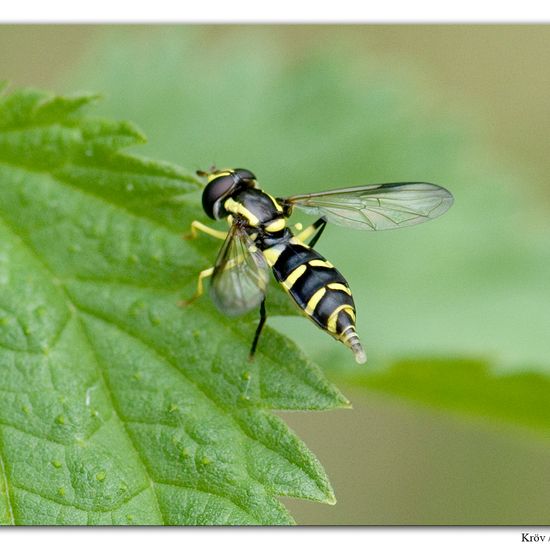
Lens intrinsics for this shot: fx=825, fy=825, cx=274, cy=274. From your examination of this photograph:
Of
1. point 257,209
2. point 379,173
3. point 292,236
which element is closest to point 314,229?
point 292,236

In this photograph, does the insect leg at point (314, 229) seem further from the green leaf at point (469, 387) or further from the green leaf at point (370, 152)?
the green leaf at point (370, 152)

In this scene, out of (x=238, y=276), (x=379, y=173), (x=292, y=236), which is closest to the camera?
(x=238, y=276)

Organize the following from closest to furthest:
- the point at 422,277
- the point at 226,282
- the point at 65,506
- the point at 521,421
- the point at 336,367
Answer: the point at 65,506 < the point at 226,282 < the point at 521,421 < the point at 336,367 < the point at 422,277

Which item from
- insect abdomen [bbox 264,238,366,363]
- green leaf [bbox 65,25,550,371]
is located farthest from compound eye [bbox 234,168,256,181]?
green leaf [bbox 65,25,550,371]

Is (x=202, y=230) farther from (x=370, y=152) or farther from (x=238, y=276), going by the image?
(x=370, y=152)

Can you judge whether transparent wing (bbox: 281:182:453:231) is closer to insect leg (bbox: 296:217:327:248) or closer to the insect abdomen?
insect leg (bbox: 296:217:327:248)
